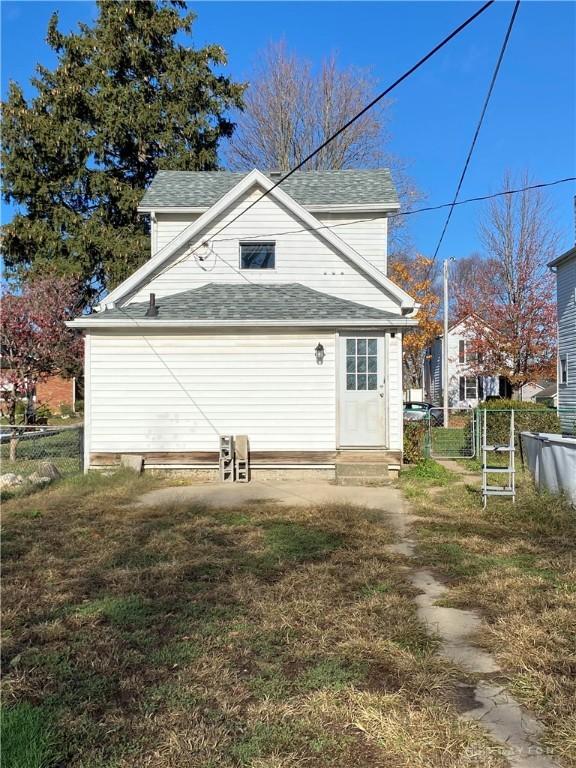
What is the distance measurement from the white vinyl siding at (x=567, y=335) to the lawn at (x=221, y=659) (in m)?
14.5

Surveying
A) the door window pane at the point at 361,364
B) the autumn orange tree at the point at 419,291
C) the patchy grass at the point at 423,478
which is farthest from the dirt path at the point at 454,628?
the autumn orange tree at the point at 419,291

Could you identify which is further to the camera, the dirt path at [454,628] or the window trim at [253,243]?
the window trim at [253,243]

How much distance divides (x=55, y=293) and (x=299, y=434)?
1127 centimetres

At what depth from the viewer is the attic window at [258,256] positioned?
13.0 metres

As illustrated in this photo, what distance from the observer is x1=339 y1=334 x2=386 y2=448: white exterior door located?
1114 cm

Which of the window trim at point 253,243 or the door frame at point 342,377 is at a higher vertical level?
the window trim at point 253,243

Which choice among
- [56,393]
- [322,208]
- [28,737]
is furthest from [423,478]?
[56,393]

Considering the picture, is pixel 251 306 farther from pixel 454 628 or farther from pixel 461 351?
pixel 461 351

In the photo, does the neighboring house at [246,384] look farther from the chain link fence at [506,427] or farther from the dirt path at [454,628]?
the chain link fence at [506,427]

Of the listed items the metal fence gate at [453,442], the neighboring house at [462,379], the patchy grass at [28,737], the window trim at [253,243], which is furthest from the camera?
the neighboring house at [462,379]

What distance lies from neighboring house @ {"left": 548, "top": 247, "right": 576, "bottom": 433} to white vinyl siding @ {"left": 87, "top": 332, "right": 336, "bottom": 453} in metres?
10.2

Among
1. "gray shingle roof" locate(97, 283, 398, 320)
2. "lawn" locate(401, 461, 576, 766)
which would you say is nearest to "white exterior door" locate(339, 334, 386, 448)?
"gray shingle roof" locate(97, 283, 398, 320)

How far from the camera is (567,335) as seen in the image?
19.2 metres

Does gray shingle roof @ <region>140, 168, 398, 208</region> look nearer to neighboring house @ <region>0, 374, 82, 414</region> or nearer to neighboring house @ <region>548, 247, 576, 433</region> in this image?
neighboring house @ <region>548, 247, 576, 433</region>
